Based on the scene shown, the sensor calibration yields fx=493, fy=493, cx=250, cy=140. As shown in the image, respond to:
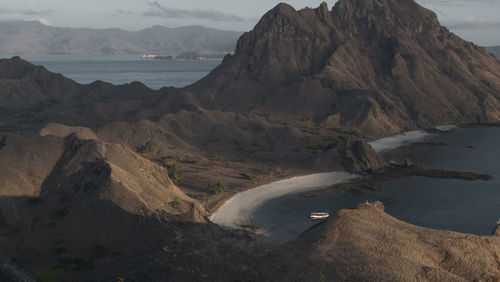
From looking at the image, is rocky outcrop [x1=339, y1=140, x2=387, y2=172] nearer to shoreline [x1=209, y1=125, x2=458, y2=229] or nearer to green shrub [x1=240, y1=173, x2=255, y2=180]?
shoreline [x1=209, y1=125, x2=458, y2=229]

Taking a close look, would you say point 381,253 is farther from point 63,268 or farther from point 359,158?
point 359,158

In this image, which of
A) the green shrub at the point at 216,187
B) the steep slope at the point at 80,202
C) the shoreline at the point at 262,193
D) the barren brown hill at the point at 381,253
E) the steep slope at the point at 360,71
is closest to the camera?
the barren brown hill at the point at 381,253

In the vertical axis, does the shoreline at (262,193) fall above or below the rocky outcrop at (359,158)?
below

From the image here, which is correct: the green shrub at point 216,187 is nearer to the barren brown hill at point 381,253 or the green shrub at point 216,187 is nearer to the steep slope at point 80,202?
the steep slope at point 80,202

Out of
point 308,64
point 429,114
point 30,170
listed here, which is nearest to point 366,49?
point 308,64

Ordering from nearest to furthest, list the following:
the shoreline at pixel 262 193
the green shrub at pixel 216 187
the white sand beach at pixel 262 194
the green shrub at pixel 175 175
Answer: the shoreline at pixel 262 193, the white sand beach at pixel 262 194, the green shrub at pixel 216 187, the green shrub at pixel 175 175

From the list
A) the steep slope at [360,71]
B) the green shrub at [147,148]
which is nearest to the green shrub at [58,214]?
the green shrub at [147,148]

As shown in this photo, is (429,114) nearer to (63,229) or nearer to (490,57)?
(490,57)
